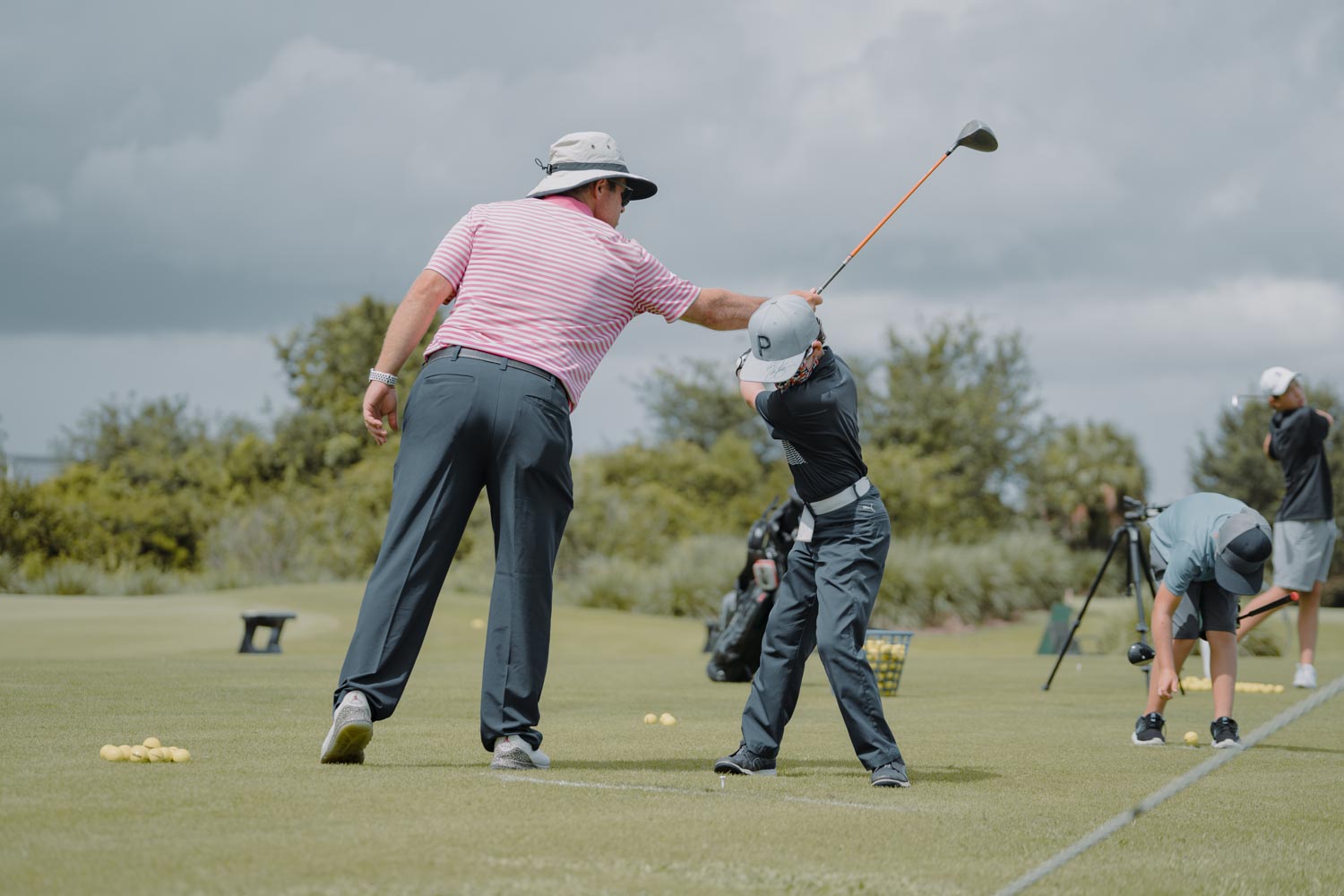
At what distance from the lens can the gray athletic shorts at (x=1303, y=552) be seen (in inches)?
432

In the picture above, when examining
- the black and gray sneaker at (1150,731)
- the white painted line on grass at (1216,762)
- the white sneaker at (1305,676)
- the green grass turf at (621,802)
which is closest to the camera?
the white painted line on grass at (1216,762)

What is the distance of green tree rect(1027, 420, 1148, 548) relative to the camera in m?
37.6

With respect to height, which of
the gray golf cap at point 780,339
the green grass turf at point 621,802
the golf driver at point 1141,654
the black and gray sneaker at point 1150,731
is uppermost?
the gray golf cap at point 780,339

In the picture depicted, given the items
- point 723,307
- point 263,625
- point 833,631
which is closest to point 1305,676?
point 833,631

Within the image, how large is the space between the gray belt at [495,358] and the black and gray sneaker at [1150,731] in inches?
148

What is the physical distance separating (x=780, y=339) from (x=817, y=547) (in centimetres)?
85

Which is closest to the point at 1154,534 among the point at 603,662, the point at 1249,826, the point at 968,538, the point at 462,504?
the point at 1249,826

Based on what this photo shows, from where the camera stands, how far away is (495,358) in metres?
5.15

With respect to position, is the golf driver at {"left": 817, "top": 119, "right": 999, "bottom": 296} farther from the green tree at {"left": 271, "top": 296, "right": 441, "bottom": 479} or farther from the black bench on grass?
the green tree at {"left": 271, "top": 296, "right": 441, "bottom": 479}

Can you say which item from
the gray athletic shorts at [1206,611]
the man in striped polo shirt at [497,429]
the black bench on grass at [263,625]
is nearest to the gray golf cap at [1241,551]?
the gray athletic shorts at [1206,611]

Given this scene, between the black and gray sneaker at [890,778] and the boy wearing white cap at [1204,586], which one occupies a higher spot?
the boy wearing white cap at [1204,586]

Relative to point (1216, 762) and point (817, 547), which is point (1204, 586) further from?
point (1216, 762)

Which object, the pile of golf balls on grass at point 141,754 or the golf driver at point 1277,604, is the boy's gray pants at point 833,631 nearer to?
the pile of golf balls on grass at point 141,754

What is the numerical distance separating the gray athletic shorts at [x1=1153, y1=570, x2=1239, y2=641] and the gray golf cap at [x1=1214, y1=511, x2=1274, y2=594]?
26 cm
